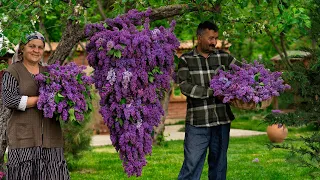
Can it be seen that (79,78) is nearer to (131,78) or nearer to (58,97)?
(58,97)

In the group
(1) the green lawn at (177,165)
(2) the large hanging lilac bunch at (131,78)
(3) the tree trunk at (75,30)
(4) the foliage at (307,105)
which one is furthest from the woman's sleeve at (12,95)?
(1) the green lawn at (177,165)

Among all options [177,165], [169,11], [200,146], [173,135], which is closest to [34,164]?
[200,146]

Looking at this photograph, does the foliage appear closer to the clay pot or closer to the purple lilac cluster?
the purple lilac cluster

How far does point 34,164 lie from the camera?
5438 millimetres

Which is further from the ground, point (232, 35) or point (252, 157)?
point (232, 35)

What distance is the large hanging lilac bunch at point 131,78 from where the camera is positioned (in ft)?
17.7

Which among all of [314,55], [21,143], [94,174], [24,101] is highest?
[314,55]

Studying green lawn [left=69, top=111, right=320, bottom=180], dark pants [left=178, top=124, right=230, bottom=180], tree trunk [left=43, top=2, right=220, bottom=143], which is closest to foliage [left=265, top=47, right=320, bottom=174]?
dark pants [left=178, top=124, right=230, bottom=180]

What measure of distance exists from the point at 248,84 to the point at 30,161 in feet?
6.84

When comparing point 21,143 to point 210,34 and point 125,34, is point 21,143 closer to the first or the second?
point 125,34

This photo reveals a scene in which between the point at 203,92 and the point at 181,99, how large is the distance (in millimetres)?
16836

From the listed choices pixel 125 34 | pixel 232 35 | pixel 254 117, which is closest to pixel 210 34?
pixel 125 34

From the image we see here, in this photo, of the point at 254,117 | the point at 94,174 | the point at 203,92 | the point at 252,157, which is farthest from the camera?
the point at 254,117

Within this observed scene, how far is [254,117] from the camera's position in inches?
858
